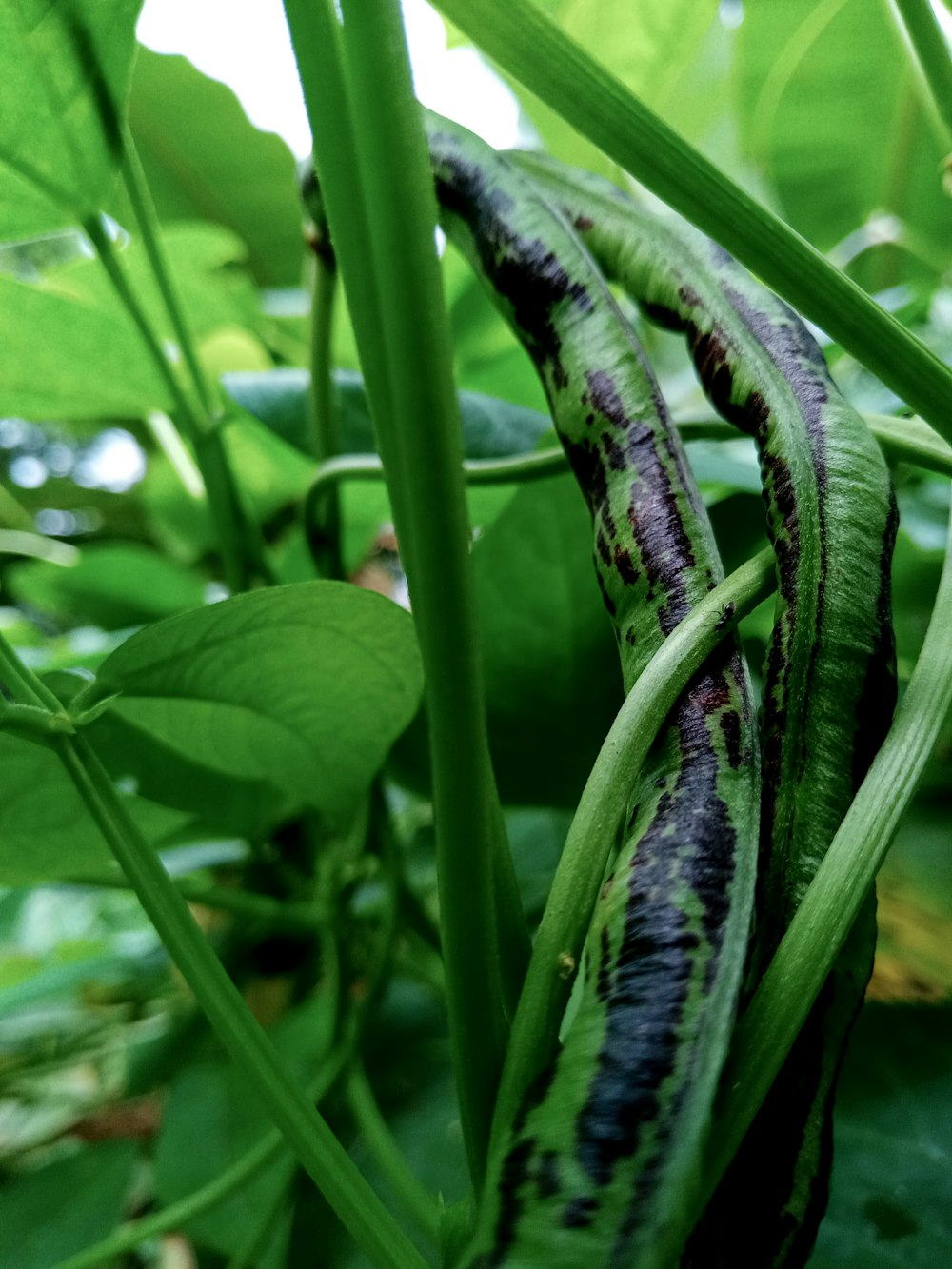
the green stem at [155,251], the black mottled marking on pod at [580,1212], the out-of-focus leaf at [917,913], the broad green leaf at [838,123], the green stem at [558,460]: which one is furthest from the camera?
the broad green leaf at [838,123]

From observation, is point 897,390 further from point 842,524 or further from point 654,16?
point 654,16

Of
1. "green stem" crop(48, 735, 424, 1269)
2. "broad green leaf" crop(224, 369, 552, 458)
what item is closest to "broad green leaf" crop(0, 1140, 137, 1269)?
"green stem" crop(48, 735, 424, 1269)

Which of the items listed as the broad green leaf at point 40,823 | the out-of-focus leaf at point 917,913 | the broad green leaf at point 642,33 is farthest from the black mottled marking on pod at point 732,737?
the broad green leaf at point 642,33

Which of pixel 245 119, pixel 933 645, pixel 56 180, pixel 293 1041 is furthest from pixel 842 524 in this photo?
pixel 245 119

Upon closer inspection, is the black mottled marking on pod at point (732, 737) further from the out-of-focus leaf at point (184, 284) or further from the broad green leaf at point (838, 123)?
the broad green leaf at point (838, 123)

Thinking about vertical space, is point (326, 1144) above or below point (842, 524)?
below
